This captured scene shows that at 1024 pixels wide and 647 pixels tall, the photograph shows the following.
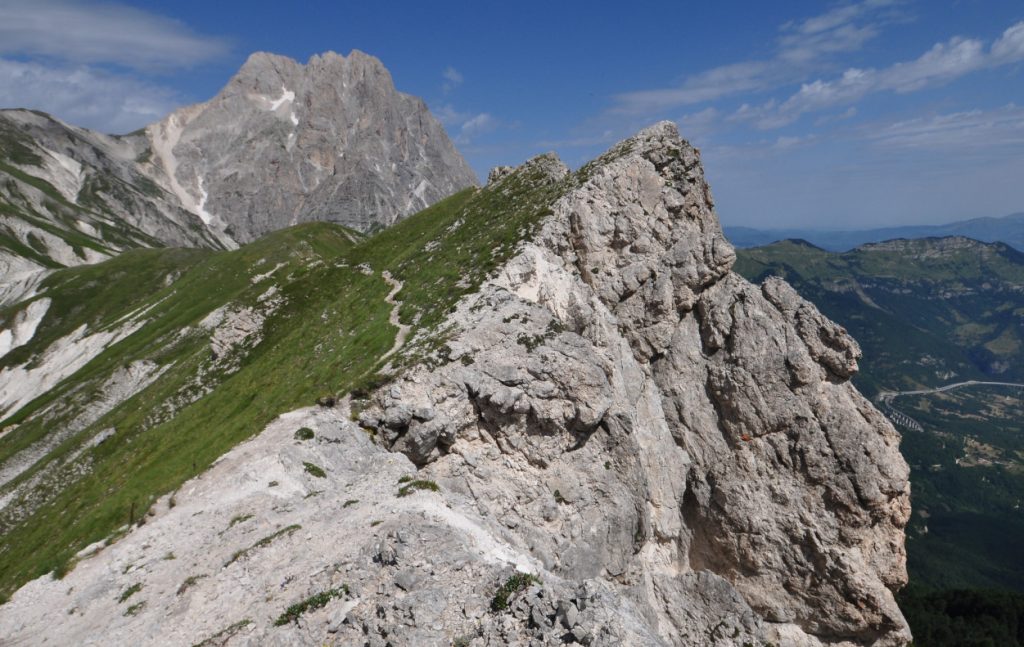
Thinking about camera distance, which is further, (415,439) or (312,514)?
(415,439)

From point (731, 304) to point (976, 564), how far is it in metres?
230

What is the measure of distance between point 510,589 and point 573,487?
18.7 meters

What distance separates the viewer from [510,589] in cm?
1802

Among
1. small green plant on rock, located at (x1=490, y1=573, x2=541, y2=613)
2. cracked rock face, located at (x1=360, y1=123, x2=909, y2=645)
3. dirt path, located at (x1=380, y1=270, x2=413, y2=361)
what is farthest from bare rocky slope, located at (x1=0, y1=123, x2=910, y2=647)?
dirt path, located at (x1=380, y1=270, x2=413, y2=361)

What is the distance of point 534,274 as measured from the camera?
1742 inches

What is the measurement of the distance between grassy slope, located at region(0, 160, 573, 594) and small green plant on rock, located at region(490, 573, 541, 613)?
20.3 meters

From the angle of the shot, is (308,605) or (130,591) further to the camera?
(130,591)

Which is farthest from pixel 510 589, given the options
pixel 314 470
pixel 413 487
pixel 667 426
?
pixel 667 426

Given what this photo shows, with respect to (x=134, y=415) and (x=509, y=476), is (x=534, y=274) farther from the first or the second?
(x=134, y=415)

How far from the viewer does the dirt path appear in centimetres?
3938

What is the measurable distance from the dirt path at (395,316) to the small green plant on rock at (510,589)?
2250cm

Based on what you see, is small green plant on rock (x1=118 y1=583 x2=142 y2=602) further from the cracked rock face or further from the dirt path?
the dirt path

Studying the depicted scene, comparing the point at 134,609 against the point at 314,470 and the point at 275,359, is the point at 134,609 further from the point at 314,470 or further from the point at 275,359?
the point at 275,359

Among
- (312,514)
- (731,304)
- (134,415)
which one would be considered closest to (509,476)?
(312,514)
